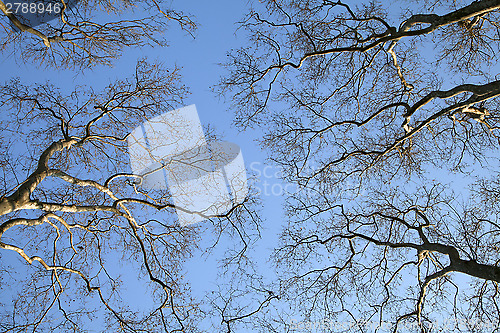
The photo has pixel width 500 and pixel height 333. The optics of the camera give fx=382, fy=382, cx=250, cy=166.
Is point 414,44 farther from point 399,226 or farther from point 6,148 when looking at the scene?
point 6,148

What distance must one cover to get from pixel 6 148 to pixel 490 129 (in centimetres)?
807

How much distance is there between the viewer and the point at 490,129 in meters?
6.36

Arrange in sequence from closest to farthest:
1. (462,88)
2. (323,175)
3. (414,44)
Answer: (462,88) < (414,44) < (323,175)

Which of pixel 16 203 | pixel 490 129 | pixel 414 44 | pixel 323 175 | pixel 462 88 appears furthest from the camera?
pixel 323 175

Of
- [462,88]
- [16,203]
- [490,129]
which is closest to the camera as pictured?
[16,203]

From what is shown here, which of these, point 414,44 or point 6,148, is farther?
point 414,44

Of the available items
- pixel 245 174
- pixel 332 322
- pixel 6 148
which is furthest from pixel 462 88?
pixel 6 148

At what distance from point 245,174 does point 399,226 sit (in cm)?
297

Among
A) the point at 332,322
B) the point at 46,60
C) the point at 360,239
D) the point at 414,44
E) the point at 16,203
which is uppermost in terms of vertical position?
the point at 414,44

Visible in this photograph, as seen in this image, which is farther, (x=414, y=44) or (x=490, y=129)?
(x=414, y=44)

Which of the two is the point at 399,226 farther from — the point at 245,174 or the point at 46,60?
the point at 46,60

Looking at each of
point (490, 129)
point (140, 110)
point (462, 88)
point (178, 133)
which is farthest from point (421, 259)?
point (140, 110)

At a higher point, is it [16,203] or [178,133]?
[178,133]

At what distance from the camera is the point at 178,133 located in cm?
712
